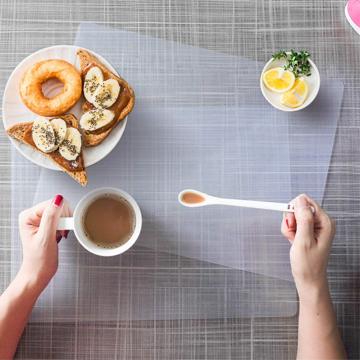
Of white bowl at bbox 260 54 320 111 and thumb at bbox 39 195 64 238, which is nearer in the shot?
thumb at bbox 39 195 64 238

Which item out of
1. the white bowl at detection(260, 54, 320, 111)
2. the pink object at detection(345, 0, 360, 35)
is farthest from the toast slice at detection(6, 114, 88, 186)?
the pink object at detection(345, 0, 360, 35)

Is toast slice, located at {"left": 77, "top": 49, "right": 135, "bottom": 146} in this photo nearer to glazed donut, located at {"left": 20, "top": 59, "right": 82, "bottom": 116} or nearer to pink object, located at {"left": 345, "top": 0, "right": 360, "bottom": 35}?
glazed donut, located at {"left": 20, "top": 59, "right": 82, "bottom": 116}

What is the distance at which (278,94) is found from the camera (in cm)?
132

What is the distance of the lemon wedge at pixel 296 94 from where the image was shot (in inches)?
51.3

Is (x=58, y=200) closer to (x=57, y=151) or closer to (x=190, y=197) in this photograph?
(x=57, y=151)

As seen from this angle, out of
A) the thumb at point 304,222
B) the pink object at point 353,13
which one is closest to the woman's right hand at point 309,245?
the thumb at point 304,222

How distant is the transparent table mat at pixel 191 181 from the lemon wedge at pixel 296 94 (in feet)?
0.20

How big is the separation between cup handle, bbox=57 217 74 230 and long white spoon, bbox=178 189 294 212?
261 millimetres

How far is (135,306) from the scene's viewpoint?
132 cm

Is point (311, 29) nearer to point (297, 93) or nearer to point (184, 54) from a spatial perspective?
point (297, 93)

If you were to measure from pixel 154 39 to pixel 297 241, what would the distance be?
0.59 metres

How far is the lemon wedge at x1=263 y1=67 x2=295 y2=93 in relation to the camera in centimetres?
130

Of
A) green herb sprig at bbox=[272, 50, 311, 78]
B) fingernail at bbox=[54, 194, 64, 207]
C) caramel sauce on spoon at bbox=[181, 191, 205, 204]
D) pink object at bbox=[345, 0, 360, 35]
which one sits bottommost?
fingernail at bbox=[54, 194, 64, 207]

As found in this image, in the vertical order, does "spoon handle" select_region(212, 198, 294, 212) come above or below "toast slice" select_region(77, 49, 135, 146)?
below
